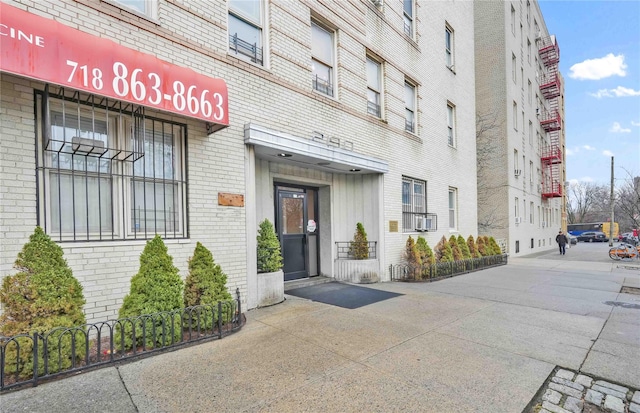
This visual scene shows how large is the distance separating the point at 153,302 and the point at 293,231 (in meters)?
4.80

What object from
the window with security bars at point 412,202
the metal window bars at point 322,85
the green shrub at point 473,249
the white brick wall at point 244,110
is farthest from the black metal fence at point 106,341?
the green shrub at point 473,249

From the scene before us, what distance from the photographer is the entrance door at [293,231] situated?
27.9ft

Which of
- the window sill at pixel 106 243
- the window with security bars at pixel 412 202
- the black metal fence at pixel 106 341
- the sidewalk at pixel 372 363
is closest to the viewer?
the sidewalk at pixel 372 363

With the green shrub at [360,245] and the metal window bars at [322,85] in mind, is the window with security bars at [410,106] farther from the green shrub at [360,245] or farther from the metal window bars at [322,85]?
the green shrub at [360,245]

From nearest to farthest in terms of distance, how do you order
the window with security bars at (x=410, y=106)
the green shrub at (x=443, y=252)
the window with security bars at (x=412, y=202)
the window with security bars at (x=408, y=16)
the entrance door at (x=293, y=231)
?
1. the entrance door at (x=293, y=231)
2. the window with security bars at (x=412, y=202)
3. the green shrub at (x=443, y=252)
4. the window with security bars at (x=410, y=106)
5. the window with security bars at (x=408, y=16)

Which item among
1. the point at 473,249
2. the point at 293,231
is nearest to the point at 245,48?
the point at 293,231

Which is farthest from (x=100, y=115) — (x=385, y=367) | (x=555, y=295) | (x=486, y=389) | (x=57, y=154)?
(x=555, y=295)

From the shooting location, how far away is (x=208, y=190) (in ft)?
19.2

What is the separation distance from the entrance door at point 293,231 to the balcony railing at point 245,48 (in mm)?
3022

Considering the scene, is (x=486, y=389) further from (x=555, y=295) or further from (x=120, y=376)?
(x=555, y=295)

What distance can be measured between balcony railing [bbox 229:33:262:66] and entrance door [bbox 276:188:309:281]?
9.92ft

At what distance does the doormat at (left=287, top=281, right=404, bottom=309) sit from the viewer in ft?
22.5

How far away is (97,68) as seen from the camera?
4074mm

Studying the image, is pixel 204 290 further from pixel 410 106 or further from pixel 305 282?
pixel 410 106
